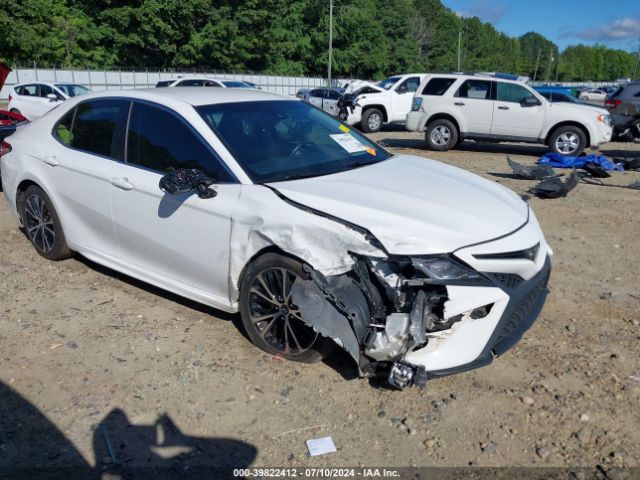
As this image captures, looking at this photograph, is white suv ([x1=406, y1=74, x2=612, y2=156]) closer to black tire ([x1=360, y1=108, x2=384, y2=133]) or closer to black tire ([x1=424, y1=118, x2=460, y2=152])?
black tire ([x1=424, y1=118, x2=460, y2=152])

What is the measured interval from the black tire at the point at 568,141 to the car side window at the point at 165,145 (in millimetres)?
10436

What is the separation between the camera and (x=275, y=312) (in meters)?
3.53

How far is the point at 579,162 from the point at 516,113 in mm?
2623

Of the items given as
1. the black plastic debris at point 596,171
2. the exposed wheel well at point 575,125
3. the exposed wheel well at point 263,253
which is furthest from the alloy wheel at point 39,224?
the exposed wheel well at point 575,125

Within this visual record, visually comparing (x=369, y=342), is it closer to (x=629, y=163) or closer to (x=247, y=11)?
(x=629, y=163)

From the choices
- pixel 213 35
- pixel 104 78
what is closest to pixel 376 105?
pixel 104 78

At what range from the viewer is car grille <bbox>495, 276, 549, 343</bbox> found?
321 centimetres

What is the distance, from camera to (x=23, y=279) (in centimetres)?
498

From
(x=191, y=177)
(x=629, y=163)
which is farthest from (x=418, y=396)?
(x=629, y=163)

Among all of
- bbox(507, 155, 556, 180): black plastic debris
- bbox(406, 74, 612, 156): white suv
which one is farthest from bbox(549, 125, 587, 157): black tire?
bbox(507, 155, 556, 180): black plastic debris

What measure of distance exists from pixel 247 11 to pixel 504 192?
1976 inches

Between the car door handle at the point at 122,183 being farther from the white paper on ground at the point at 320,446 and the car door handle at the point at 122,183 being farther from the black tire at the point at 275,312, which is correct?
the white paper on ground at the point at 320,446

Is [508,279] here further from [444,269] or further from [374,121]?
[374,121]

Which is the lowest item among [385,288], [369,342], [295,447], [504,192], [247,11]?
[295,447]
